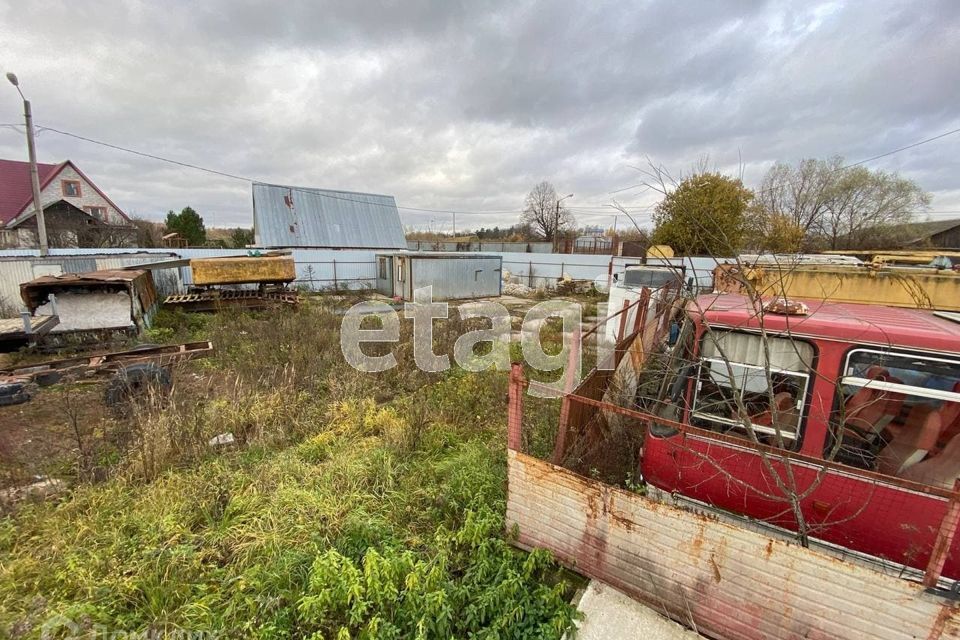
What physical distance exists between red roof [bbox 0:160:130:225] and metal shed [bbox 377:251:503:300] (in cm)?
2751

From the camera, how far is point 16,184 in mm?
27469

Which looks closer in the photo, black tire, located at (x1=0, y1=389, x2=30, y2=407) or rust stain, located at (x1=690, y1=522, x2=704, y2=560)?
rust stain, located at (x1=690, y1=522, x2=704, y2=560)

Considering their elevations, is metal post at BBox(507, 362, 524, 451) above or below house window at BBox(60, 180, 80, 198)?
below

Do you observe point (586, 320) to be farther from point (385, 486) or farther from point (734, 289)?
point (385, 486)

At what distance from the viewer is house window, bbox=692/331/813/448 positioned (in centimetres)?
253

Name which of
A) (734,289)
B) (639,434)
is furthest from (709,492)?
(734,289)

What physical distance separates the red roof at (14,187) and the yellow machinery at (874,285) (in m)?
42.4

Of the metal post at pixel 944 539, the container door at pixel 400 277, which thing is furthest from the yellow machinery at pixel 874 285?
the container door at pixel 400 277

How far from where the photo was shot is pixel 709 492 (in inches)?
111

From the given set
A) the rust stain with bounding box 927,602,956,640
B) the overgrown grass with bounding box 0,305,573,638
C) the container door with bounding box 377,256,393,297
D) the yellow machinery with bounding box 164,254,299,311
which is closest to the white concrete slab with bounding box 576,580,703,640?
the overgrown grass with bounding box 0,305,573,638

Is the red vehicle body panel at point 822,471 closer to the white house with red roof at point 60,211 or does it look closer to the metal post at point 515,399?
the metal post at point 515,399

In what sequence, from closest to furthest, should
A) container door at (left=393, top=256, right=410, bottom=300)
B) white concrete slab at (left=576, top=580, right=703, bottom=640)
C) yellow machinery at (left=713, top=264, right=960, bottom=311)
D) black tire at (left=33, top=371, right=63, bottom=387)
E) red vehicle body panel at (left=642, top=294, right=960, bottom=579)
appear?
red vehicle body panel at (left=642, top=294, right=960, bottom=579), white concrete slab at (left=576, top=580, right=703, bottom=640), yellow machinery at (left=713, top=264, right=960, bottom=311), black tire at (left=33, top=371, right=63, bottom=387), container door at (left=393, top=256, right=410, bottom=300)

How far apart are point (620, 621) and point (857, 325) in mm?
2468

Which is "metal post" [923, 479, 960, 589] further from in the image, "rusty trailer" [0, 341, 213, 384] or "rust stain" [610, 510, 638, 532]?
"rusty trailer" [0, 341, 213, 384]
